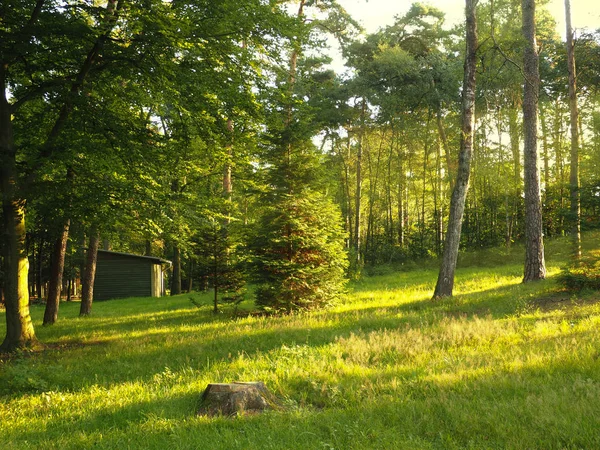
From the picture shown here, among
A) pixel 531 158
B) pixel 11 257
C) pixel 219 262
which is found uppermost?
pixel 531 158

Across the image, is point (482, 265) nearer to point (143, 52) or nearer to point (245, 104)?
point (245, 104)

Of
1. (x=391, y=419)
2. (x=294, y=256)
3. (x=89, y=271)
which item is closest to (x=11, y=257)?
(x=294, y=256)

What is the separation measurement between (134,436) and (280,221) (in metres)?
9.67

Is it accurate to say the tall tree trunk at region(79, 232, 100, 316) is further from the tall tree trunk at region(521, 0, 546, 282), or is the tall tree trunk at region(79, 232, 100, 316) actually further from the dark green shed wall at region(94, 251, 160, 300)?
the dark green shed wall at region(94, 251, 160, 300)

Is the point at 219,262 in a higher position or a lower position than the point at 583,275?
higher

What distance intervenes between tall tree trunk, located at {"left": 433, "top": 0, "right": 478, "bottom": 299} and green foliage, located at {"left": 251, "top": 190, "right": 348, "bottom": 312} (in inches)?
141

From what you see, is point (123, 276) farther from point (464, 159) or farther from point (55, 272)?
point (464, 159)

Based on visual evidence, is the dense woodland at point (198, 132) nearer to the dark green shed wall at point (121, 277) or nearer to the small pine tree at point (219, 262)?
the small pine tree at point (219, 262)

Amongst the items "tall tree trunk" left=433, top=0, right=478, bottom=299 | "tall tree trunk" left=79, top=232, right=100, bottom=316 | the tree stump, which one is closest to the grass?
the tree stump

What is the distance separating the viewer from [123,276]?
3681 centimetres

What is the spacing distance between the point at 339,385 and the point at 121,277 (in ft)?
114

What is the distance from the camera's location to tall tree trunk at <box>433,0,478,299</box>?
1384 cm

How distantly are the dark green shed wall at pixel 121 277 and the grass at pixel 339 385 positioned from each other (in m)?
27.0

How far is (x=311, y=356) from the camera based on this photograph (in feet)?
23.9
